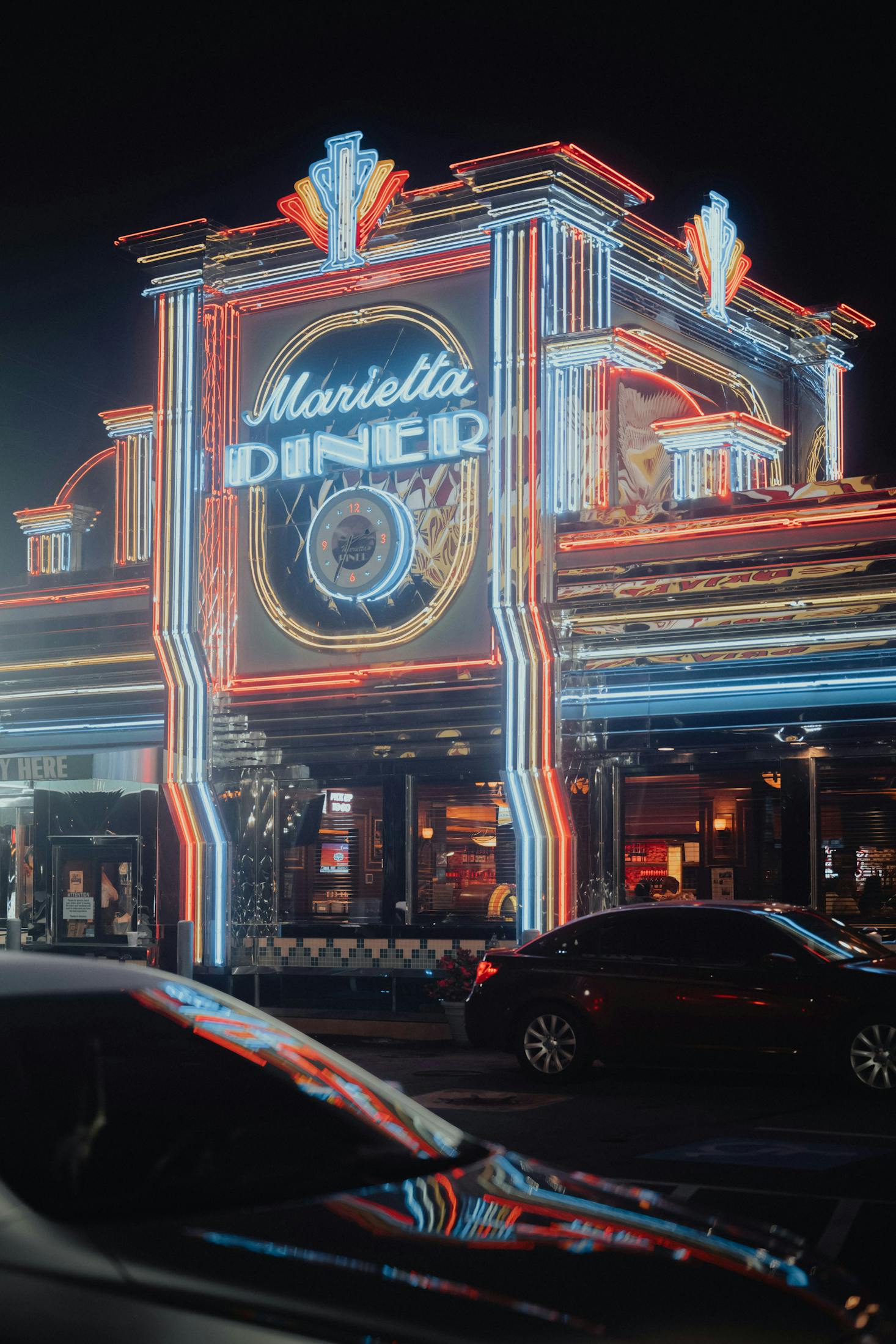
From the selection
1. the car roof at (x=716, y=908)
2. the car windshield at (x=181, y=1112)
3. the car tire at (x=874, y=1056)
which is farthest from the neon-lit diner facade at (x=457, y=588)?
the car windshield at (x=181, y=1112)

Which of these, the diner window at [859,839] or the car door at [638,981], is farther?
the diner window at [859,839]

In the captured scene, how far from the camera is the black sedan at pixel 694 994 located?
44.4 feet

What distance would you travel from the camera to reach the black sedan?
13.5 meters

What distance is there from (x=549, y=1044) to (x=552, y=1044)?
0.07ft

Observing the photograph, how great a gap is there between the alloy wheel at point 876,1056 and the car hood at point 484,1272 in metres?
9.69

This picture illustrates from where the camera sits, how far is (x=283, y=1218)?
380 centimetres

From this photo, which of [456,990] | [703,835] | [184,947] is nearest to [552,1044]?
[456,990]

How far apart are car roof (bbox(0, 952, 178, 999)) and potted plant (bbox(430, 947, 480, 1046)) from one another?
1349cm

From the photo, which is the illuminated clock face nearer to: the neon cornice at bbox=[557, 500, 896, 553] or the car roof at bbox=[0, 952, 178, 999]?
the neon cornice at bbox=[557, 500, 896, 553]

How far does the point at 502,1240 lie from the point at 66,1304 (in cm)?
92

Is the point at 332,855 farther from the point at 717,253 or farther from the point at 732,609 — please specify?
the point at 717,253

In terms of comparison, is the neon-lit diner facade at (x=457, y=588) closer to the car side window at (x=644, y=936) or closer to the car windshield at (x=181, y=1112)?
the car side window at (x=644, y=936)

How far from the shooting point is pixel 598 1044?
14453mm

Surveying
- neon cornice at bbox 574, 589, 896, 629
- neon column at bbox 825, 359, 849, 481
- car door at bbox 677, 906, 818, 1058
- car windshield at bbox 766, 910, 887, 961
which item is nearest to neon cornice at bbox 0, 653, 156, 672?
neon cornice at bbox 574, 589, 896, 629
